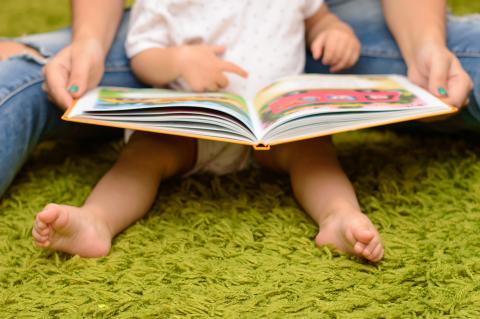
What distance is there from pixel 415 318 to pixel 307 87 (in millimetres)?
371

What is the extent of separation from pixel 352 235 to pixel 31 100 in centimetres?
53

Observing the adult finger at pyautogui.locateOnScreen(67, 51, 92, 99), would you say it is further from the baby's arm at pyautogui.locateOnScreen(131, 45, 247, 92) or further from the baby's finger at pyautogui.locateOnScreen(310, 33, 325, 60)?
the baby's finger at pyautogui.locateOnScreen(310, 33, 325, 60)

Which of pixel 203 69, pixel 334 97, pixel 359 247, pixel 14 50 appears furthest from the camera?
pixel 14 50

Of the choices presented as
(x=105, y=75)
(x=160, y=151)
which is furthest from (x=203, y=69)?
(x=105, y=75)

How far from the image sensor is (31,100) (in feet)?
3.39

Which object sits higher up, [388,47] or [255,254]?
[388,47]

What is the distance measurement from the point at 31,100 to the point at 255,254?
1.43 feet

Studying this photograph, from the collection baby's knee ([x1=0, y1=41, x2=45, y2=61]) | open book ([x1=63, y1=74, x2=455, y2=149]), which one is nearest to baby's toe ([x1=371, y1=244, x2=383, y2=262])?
open book ([x1=63, y1=74, x2=455, y2=149])

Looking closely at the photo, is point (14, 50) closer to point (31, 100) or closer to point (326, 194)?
point (31, 100)

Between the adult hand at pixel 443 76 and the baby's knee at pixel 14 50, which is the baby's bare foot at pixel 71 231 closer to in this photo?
the baby's knee at pixel 14 50

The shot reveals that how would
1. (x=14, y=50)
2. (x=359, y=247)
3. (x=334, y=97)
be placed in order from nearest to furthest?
(x=359, y=247) → (x=334, y=97) → (x=14, y=50)

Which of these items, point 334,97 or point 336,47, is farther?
point 336,47

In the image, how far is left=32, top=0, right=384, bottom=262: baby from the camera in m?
0.83

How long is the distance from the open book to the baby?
11 centimetres
